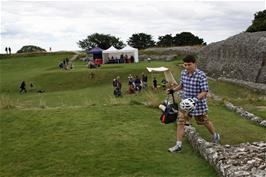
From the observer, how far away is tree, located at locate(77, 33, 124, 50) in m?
98.9

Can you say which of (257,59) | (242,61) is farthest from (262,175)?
(242,61)

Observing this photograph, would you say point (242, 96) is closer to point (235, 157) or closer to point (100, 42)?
point (235, 157)

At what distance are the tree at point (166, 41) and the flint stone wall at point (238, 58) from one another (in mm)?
57071

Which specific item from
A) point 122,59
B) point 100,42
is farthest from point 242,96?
point 100,42

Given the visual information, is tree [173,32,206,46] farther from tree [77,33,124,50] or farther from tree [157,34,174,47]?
tree [77,33,124,50]

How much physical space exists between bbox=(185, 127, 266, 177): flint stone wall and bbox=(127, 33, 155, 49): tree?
309ft

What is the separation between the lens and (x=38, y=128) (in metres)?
10.6

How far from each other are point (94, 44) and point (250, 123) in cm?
9197

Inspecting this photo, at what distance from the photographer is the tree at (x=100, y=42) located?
324ft

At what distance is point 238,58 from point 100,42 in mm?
72776

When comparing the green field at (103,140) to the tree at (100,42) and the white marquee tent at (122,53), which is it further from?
the tree at (100,42)

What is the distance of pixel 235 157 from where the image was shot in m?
7.16

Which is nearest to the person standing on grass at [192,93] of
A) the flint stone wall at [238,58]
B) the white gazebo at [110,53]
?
the flint stone wall at [238,58]

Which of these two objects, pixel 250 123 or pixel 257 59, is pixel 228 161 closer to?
pixel 250 123
